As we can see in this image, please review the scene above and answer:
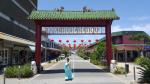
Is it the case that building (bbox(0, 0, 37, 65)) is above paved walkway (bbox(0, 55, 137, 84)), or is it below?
above

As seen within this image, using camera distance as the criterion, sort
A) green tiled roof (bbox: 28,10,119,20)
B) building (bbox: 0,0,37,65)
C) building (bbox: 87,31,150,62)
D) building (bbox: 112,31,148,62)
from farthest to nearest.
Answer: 1. building (bbox: 112,31,148,62)
2. building (bbox: 87,31,150,62)
3. building (bbox: 0,0,37,65)
4. green tiled roof (bbox: 28,10,119,20)

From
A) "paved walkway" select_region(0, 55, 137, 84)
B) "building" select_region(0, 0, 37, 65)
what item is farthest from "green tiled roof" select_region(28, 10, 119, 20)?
"building" select_region(0, 0, 37, 65)

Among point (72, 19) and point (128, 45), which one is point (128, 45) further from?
point (72, 19)

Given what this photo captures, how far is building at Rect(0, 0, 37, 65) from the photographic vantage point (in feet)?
166

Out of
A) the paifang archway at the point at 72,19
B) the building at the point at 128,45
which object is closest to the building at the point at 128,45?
the building at the point at 128,45

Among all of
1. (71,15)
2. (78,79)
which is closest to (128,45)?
(71,15)

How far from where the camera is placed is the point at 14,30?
61.7 meters

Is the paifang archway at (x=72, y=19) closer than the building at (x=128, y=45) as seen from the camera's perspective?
Yes

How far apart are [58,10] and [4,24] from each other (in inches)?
745

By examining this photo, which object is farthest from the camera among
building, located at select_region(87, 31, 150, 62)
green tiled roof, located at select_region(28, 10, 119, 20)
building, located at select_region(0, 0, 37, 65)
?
building, located at select_region(87, 31, 150, 62)

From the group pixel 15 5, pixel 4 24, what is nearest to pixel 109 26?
pixel 4 24

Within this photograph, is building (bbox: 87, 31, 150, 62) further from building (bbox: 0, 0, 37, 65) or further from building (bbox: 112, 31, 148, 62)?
building (bbox: 0, 0, 37, 65)

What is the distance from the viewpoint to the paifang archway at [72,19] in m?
34.5

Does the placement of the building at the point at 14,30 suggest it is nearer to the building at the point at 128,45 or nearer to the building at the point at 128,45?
the building at the point at 128,45
